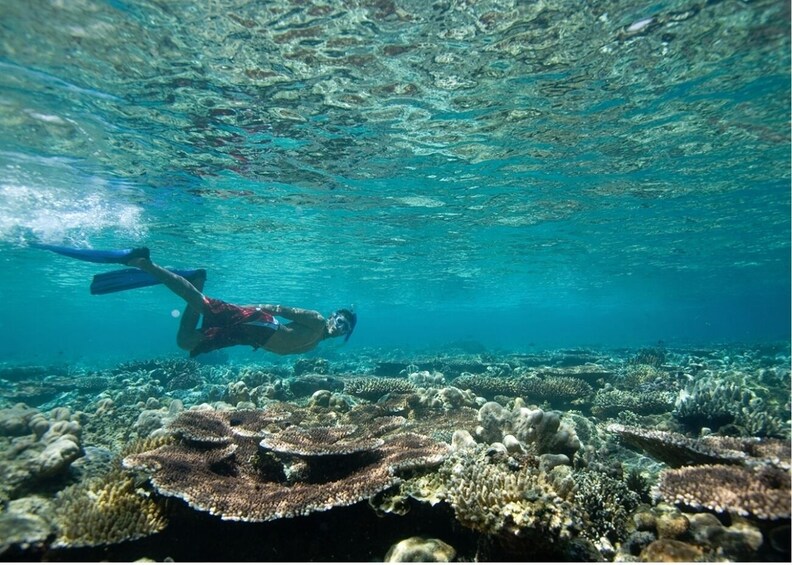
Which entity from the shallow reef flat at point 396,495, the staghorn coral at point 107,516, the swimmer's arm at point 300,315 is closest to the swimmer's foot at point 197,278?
the swimmer's arm at point 300,315

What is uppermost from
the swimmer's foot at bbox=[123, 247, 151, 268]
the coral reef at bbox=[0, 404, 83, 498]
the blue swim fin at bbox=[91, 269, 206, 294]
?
the swimmer's foot at bbox=[123, 247, 151, 268]

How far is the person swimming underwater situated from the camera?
11.6m

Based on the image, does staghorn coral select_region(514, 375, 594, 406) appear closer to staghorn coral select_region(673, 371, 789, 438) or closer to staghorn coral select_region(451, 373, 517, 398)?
staghorn coral select_region(451, 373, 517, 398)

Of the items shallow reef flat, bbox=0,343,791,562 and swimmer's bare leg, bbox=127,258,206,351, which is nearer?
shallow reef flat, bbox=0,343,791,562

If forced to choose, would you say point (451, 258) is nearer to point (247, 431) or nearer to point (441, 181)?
point (441, 181)

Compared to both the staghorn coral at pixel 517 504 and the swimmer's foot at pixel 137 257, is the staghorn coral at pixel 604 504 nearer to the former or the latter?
the staghorn coral at pixel 517 504

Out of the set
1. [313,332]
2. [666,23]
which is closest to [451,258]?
[313,332]

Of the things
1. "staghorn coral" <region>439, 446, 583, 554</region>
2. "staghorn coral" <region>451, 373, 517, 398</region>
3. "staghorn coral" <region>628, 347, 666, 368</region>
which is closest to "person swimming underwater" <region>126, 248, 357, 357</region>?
"staghorn coral" <region>451, 373, 517, 398</region>

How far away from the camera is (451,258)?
34844 millimetres

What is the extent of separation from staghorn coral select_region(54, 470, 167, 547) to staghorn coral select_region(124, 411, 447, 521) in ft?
0.98

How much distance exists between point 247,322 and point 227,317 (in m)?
0.70

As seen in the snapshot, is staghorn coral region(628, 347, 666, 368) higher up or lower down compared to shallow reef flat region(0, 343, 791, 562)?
higher up

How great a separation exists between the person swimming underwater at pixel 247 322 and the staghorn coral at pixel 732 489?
878 centimetres

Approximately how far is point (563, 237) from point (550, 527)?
92.4 feet
